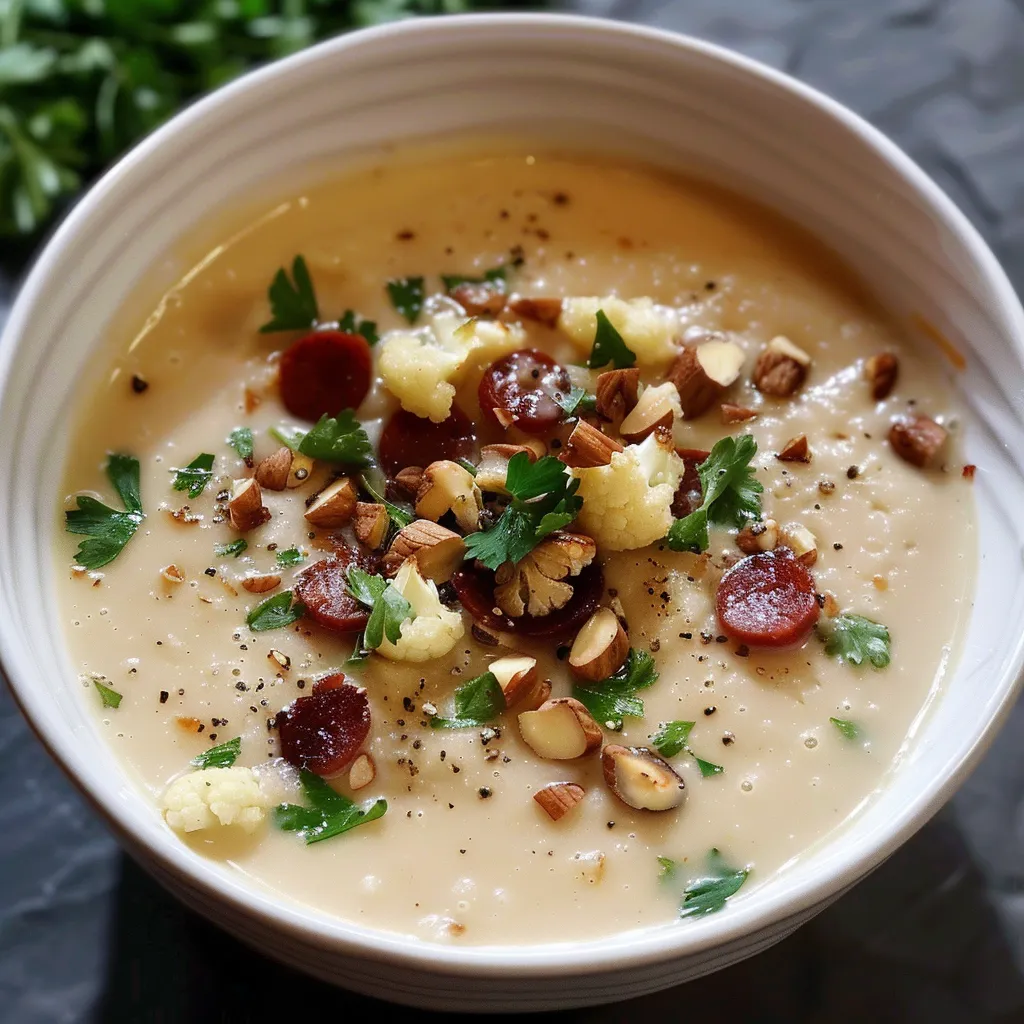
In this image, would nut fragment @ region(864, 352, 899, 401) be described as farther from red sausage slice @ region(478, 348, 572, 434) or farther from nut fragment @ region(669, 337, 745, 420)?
red sausage slice @ region(478, 348, 572, 434)

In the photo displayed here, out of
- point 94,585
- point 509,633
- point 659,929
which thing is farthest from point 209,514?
point 659,929

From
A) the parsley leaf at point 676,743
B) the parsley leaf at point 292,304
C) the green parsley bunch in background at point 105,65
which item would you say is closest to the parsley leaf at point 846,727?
the parsley leaf at point 676,743

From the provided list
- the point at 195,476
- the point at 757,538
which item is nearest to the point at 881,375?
the point at 757,538

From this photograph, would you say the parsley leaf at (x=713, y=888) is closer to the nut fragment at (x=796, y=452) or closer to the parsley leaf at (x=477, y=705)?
the parsley leaf at (x=477, y=705)

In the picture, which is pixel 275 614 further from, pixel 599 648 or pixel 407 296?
pixel 407 296

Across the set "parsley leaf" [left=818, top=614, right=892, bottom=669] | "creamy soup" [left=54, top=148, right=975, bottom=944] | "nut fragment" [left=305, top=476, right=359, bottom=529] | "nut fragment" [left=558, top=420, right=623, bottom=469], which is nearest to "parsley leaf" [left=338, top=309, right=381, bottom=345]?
"creamy soup" [left=54, top=148, right=975, bottom=944]
